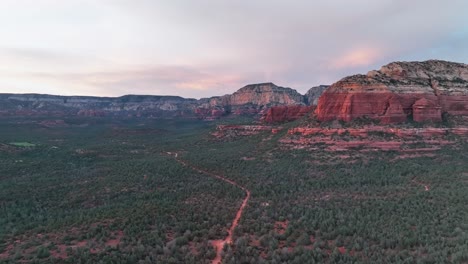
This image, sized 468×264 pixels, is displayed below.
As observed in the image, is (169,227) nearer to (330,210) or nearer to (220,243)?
(220,243)

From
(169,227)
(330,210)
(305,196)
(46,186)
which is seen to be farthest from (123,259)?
(46,186)

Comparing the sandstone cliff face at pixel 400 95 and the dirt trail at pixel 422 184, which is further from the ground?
the sandstone cliff face at pixel 400 95

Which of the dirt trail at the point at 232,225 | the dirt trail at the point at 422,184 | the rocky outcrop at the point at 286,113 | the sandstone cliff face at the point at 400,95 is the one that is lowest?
the dirt trail at the point at 232,225

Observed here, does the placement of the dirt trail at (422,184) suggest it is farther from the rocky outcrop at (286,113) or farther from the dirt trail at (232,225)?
the rocky outcrop at (286,113)

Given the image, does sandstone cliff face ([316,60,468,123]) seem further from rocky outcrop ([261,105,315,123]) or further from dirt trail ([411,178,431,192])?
rocky outcrop ([261,105,315,123])

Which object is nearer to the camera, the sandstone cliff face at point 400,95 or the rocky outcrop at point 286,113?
the sandstone cliff face at point 400,95

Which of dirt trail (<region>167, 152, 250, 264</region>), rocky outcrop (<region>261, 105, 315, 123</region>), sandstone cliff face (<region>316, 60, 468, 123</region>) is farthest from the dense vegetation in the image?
rocky outcrop (<region>261, 105, 315, 123</region>)

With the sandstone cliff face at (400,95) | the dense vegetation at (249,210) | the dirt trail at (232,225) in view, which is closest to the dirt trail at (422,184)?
the dense vegetation at (249,210)
